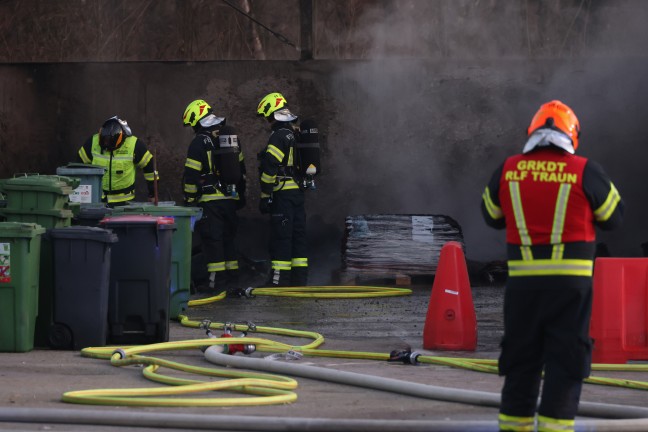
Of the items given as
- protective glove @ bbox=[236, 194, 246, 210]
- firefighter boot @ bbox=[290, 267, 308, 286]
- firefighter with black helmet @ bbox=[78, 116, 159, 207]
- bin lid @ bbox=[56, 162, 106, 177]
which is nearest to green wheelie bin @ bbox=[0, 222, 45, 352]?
bin lid @ bbox=[56, 162, 106, 177]

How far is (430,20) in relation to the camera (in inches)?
666

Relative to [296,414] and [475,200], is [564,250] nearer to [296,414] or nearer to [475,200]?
[296,414]

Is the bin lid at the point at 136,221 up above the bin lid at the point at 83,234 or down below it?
above

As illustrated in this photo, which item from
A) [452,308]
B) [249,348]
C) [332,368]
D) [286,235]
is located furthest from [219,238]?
[332,368]

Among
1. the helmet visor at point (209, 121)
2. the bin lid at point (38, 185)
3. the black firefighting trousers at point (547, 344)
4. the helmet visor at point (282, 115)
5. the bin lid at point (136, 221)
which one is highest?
the helmet visor at point (282, 115)

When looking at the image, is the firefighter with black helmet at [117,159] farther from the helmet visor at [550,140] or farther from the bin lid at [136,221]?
the helmet visor at [550,140]

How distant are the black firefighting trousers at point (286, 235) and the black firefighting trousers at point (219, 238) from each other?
1.70 feet

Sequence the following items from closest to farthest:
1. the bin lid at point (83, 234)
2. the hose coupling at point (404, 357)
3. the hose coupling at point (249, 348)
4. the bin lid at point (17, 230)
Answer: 1. the hose coupling at point (404, 357)
2. the hose coupling at point (249, 348)
3. the bin lid at point (17, 230)
4. the bin lid at point (83, 234)

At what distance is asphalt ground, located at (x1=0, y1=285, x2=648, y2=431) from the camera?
7.14m

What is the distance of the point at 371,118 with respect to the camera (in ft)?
56.4

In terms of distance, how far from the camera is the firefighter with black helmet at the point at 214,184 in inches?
582

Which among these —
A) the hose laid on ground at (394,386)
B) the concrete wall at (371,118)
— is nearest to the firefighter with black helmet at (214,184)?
the concrete wall at (371,118)

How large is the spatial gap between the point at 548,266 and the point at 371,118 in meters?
11.1

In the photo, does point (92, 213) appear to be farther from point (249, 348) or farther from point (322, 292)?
point (322, 292)
